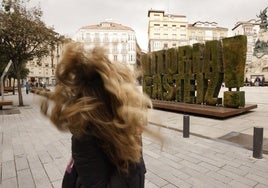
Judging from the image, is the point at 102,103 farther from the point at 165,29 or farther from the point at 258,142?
the point at 165,29

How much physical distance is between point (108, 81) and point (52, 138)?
5291 mm

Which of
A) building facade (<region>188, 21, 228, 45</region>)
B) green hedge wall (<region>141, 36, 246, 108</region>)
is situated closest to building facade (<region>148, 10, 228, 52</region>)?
building facade (<region>188, 21, 228, 45</region>)

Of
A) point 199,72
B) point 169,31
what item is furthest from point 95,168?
point 169,31

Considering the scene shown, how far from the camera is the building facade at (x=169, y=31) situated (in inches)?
2857

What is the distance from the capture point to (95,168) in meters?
1.00

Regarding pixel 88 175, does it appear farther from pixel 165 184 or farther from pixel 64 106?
pixel 165 184

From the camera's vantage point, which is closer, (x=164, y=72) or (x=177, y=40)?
(x=164, y=72)

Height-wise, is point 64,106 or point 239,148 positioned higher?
point 64,106

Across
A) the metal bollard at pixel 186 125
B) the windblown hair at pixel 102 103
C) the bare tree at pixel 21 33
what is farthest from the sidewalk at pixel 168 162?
the bare tree at pixel 21 33

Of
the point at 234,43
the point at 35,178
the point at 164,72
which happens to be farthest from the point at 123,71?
the point at 164,72

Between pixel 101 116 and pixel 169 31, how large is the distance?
251 ft

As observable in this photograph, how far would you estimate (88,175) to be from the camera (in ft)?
3.29

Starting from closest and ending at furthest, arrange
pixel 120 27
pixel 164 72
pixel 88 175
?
1. pixel 88 175
2. pixel 164 72
3. pixel 120 27

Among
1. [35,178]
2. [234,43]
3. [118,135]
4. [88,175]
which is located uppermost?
[234,43]
